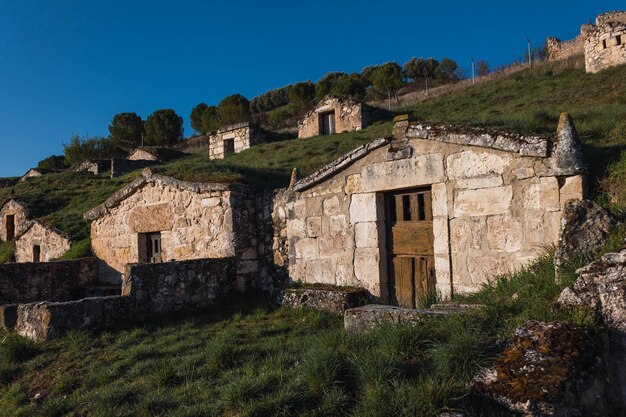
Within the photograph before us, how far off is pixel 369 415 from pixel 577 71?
2573 centimetres

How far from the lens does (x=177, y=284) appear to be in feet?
25.8

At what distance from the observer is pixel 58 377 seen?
5.30 meters

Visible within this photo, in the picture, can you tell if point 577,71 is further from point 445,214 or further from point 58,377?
point 58,377

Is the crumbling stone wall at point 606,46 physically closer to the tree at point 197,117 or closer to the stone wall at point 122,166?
the stone wall at point 122,166

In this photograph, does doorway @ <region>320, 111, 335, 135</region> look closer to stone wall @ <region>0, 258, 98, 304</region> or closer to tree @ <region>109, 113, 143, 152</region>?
stone wall @ <region>0, 258, 98, 304</region>

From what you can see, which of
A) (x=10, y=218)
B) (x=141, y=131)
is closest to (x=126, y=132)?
(x=141, y=131)

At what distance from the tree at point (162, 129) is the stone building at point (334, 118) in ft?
81.8

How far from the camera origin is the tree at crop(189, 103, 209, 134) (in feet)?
166

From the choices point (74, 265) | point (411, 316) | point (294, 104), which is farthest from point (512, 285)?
point (294, 104)

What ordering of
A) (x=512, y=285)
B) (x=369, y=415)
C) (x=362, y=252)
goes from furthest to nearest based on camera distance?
(x=362, y=252) < (x=512, y=285) < (x=369, y=415)

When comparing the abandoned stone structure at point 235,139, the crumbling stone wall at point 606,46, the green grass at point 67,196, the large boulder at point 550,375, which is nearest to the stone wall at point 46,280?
the green grass at point 67,196

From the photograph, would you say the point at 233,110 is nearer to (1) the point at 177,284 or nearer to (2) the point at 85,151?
(2) the point at 85,151

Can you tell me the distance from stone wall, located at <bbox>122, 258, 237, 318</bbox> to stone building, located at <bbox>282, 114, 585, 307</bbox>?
1.35 m

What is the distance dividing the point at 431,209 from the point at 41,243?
13.0m
